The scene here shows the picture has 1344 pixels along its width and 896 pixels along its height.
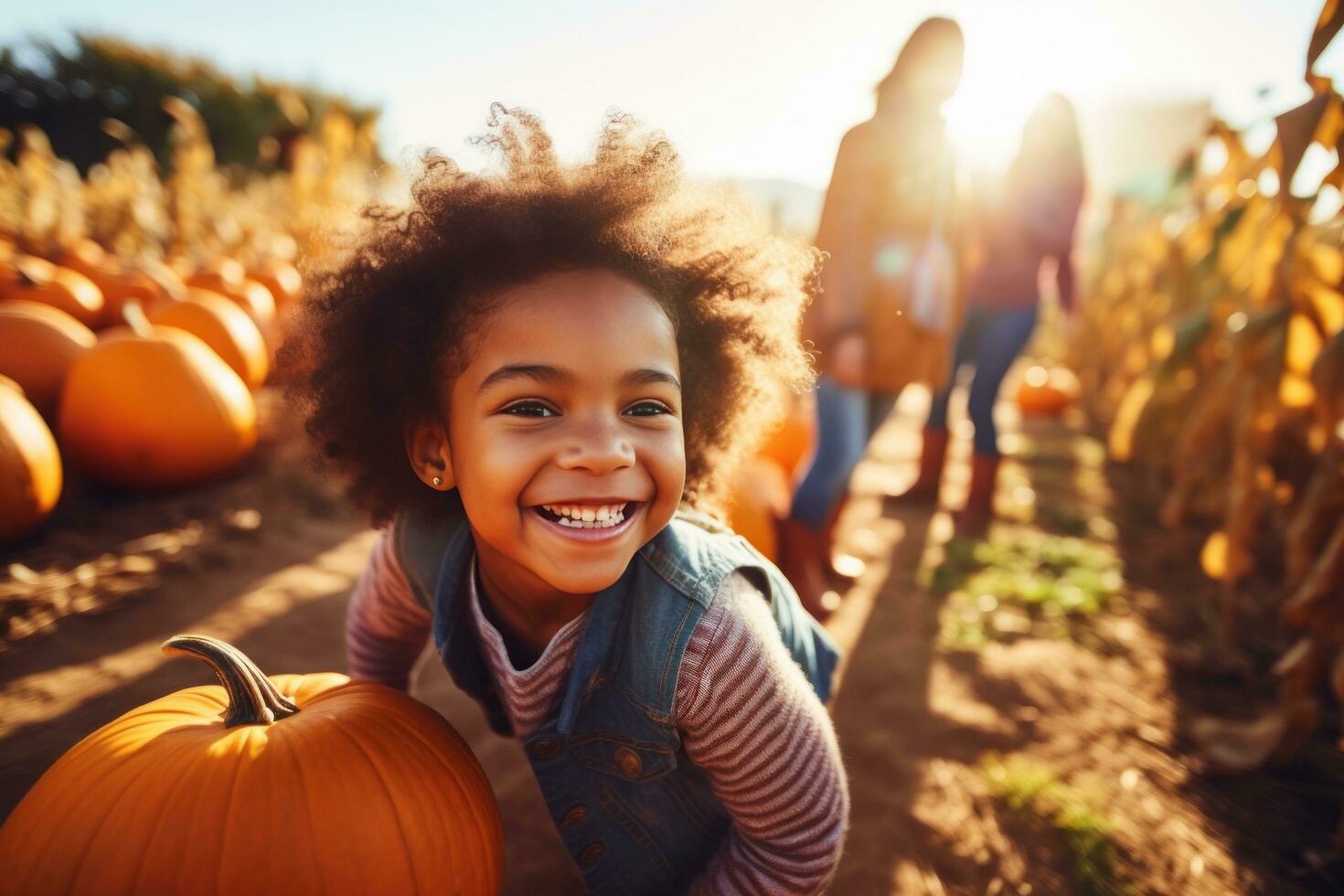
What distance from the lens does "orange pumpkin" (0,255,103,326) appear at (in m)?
3.67

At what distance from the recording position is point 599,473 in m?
1.14

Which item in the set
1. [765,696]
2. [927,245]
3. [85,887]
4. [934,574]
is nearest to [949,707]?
[934,574]

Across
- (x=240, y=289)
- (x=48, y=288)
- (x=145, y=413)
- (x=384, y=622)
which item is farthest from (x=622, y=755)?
(x=240, y=289)

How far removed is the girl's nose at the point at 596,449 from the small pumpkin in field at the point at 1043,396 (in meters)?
6.85

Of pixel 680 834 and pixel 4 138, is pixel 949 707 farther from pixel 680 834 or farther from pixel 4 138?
pixel 4 138

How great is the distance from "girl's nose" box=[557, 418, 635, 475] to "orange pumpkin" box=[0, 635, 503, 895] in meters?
0.60

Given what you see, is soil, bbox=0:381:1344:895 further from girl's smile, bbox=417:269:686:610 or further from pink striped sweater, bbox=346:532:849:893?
girl's smile, bbox=417:269:686:610

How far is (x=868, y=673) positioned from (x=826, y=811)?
4.44ft

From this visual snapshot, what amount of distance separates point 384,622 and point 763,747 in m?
0.98

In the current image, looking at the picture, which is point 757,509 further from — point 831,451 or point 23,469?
point 23,469

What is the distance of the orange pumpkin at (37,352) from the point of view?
9.68 ft

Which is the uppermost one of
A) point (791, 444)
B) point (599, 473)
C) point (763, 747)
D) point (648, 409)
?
point (648, 409)

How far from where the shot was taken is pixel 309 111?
17.7 m

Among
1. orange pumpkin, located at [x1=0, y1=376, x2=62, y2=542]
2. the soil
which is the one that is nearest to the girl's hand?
the soil
